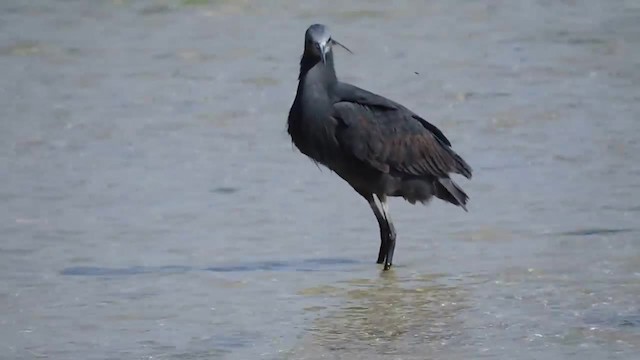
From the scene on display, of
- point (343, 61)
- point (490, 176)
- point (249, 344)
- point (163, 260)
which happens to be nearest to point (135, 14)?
point (343, 61)

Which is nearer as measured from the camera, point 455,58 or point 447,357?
point 447,357

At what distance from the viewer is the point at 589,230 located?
29.2 ft

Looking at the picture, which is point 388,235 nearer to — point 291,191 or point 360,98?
point 360,98

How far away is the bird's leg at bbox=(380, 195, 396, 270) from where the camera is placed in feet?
27.7

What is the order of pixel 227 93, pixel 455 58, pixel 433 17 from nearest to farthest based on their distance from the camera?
pixel 227 93
pixel 455 58
pixel 433 17

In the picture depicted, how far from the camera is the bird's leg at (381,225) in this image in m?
8.58

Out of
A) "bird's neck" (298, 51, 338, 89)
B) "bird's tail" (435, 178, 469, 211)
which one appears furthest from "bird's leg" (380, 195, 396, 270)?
"bird's neck" (298, 51, 338, 89)

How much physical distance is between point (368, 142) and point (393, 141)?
0.61ft

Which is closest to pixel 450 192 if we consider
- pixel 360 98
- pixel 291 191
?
pixel 360 98

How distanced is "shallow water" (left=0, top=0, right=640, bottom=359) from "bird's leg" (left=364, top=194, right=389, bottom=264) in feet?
0.26

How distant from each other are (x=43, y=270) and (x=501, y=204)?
2.70 m

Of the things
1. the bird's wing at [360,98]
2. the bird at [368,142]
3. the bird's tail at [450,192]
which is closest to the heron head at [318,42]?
the bird at [368,142]

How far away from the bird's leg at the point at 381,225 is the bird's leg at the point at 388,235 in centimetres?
1

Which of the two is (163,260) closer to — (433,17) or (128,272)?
(128,272)
